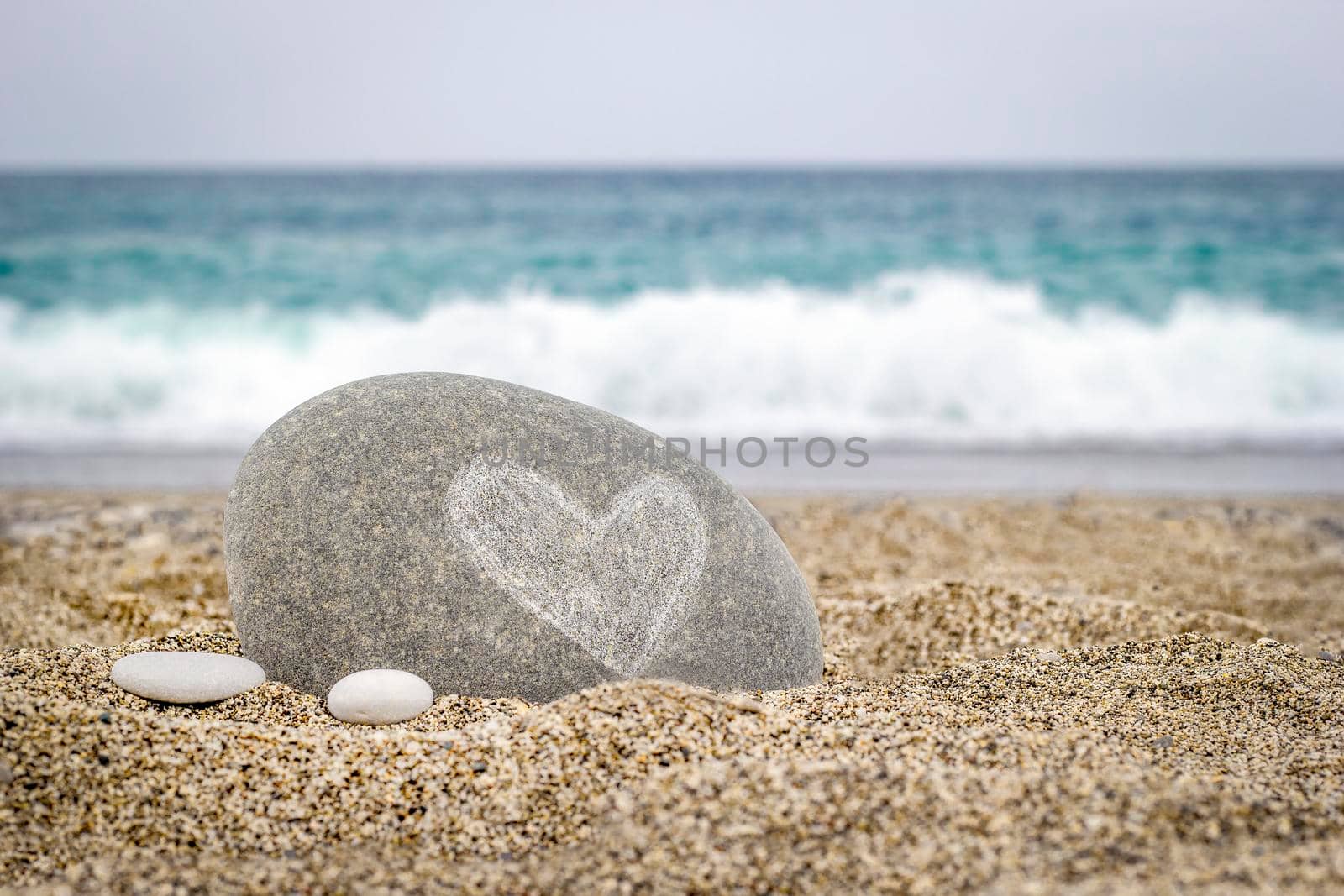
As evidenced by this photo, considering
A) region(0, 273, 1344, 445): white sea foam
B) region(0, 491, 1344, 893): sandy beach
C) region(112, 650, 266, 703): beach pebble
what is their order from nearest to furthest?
region(0, 491, 1344, 893): sandy beach
region(112, 650, 266, 703): beach pebble
region(0, 273, 1344, 445): white sea foam

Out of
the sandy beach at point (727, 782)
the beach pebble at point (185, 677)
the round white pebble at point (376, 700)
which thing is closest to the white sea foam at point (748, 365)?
the sandy beach at point (727, 782)

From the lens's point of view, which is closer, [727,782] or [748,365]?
[727,782]

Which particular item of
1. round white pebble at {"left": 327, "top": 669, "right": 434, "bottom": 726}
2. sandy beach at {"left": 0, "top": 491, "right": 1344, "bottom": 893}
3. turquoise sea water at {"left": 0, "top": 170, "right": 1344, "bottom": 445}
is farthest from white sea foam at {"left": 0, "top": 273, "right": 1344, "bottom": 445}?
round white pebble at {"left": 327, "top": 669, "right": 434, "bottom": 726}

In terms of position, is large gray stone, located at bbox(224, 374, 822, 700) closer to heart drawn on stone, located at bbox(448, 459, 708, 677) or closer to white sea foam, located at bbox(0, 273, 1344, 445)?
heart drawn on stone, located at bbox(448, 459, 708, 677)

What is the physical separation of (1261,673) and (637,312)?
28.5ft

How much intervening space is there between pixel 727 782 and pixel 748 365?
24.3ft

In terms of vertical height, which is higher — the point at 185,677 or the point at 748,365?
the point at 748,365

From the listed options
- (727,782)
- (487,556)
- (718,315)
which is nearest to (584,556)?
(487,556)

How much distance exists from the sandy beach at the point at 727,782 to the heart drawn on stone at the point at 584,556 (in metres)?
0.27

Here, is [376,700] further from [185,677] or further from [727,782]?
[727,782]

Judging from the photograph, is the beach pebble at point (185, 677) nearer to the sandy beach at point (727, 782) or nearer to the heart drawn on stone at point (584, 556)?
the sandy beach at point (727, 782)

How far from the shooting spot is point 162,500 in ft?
18.7

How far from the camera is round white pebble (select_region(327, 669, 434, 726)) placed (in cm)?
253

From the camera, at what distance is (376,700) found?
253 cm
